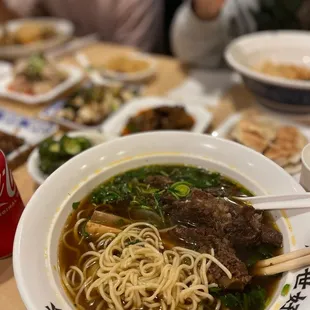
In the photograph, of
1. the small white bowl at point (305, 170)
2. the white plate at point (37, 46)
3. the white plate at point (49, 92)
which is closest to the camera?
the small white bowl at point (305, 170)

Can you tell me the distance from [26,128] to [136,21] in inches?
97.0

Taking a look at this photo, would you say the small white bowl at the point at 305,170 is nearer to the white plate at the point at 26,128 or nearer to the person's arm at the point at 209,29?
the white plate at the point at 26,128

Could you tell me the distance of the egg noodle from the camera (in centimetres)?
119

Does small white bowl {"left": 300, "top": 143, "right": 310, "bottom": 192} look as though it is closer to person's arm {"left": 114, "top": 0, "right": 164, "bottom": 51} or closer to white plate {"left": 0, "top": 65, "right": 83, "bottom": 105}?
white plate {"left": 0, "top": 65, "right": 83, "bottom": 105}

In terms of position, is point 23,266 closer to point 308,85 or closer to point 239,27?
point 308,85

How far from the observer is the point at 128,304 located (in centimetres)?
119

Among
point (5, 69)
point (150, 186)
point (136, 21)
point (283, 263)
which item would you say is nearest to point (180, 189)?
point (150, 186)

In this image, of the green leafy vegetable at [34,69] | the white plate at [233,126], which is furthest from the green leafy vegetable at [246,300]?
the green leafy vegetable at [34,69]

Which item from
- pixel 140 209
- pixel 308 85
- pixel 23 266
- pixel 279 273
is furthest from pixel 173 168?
pixel 308 85

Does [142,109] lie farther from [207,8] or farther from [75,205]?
[75,205]

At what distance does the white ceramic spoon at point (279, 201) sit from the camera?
1.26 m

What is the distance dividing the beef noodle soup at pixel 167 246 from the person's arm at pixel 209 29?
1.84m

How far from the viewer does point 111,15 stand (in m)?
4.27

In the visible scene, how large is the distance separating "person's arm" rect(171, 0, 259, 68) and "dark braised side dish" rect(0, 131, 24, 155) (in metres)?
1.67
